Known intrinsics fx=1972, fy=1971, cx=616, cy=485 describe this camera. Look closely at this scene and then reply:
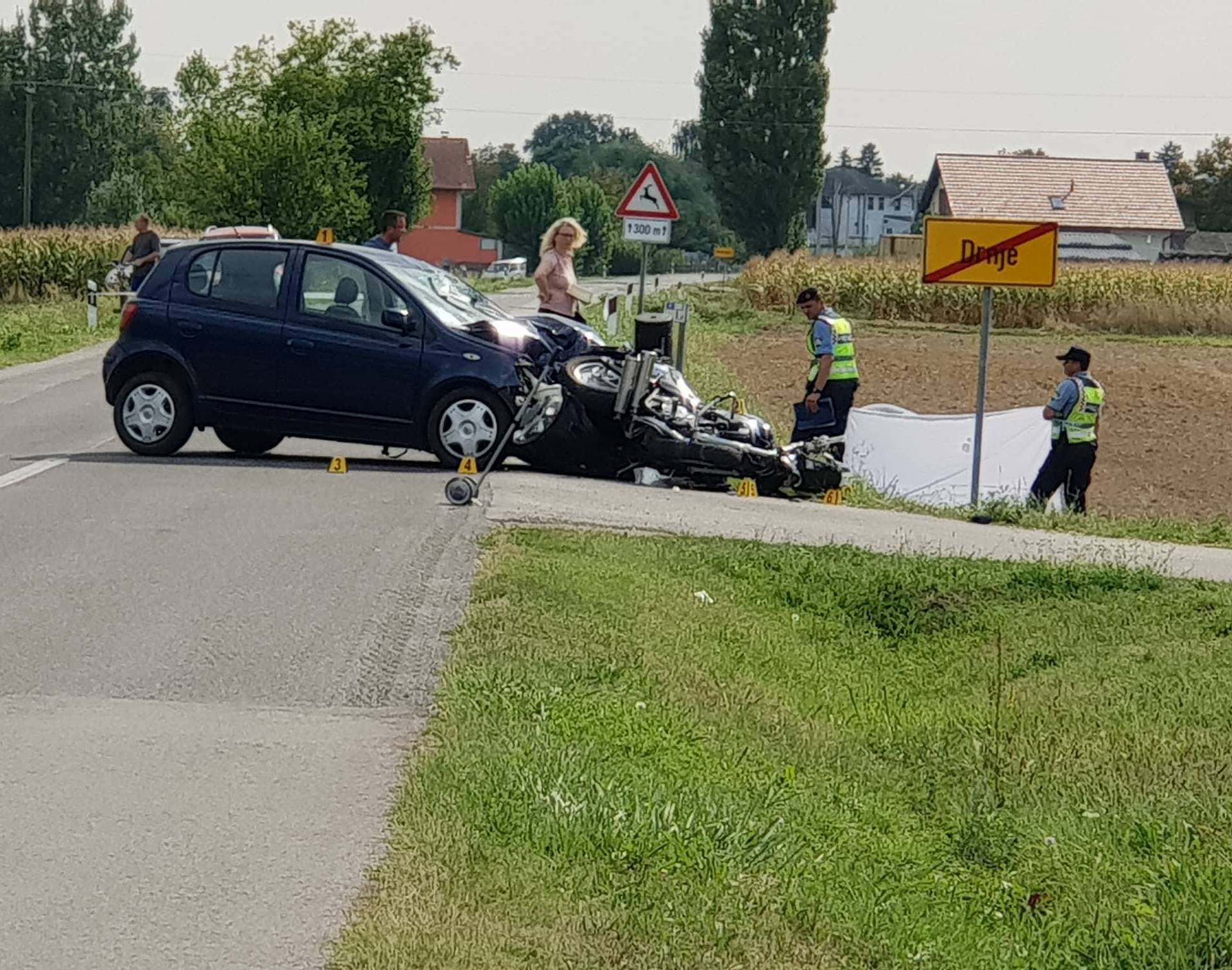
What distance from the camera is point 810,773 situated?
713 cm

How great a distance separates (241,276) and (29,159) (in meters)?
83.7

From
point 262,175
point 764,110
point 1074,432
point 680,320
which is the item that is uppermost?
point 764,110

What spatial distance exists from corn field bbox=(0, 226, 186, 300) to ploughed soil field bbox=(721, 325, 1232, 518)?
574 inches

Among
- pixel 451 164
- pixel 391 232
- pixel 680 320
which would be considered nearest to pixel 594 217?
pixel 451 164

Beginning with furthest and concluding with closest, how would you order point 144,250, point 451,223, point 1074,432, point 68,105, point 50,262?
1. point 451,223
2. point 68,105
3. point 50,262
4. point 144,250
5. point 1074,432

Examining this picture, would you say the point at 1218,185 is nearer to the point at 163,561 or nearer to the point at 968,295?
the point at 968,295

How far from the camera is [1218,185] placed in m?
117

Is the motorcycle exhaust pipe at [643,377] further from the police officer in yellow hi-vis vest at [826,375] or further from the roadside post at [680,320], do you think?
the roadside post at [680,320]

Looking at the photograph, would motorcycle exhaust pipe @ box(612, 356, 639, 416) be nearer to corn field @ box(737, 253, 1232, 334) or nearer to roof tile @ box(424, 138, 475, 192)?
corn field @ box(737, 253, 1232, 334)

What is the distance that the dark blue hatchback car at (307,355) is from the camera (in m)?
14.6

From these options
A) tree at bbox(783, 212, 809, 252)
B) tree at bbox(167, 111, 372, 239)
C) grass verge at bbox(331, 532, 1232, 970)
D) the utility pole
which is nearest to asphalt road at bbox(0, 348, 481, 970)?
grass verge at bbox(331, 532, 1232, 970)

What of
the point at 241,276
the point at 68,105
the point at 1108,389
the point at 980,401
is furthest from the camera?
the point at 68,105

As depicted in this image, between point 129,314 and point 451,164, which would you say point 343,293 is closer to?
point 129,314

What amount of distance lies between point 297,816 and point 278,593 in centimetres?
369
